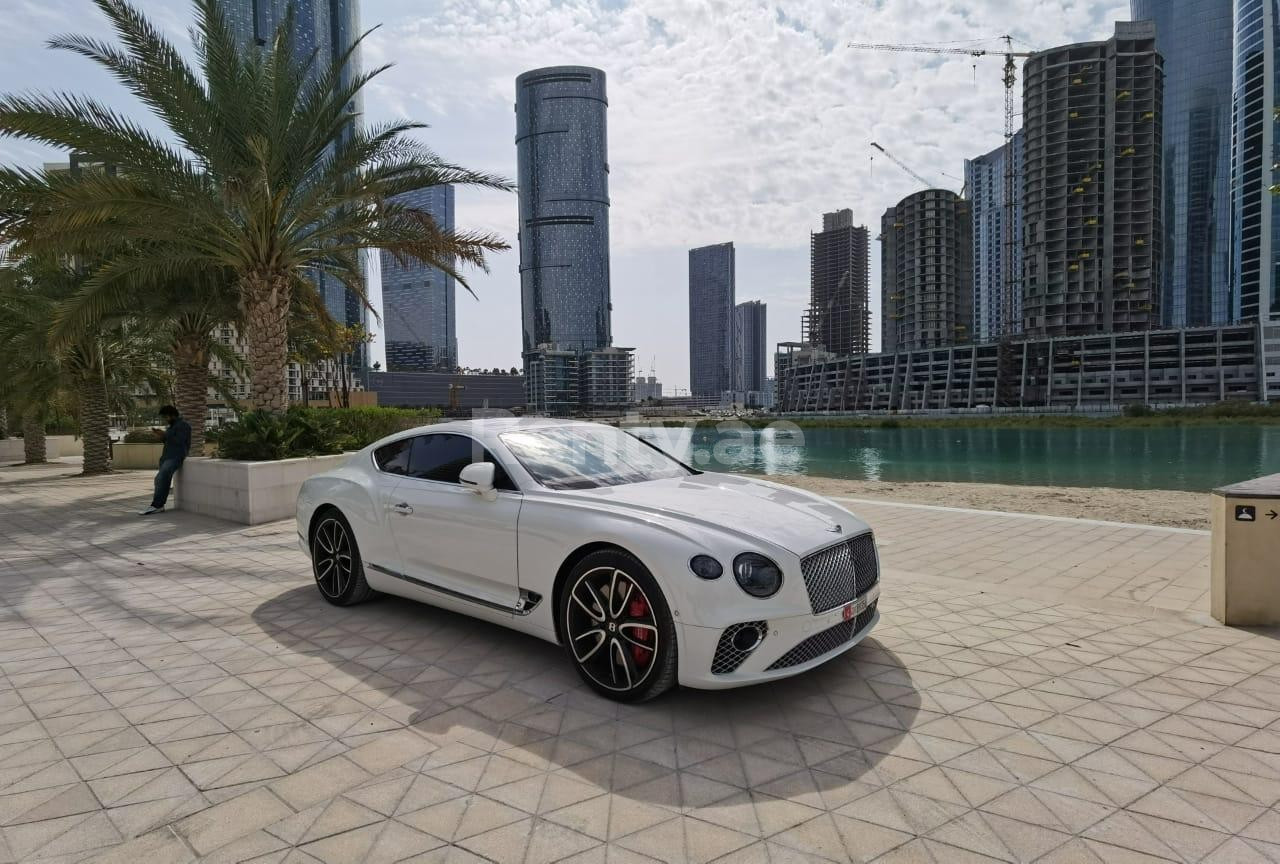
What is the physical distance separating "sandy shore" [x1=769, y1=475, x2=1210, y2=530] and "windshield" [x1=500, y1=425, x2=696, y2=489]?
830 centimetres

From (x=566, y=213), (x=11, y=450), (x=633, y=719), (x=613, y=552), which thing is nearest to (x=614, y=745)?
(x=633, y=719)

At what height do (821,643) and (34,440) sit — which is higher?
(34,440)

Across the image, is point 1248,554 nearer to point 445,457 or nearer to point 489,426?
point 489,426

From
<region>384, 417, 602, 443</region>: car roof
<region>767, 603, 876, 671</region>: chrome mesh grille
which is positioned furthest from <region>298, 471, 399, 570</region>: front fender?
<region>767, 603, 876, 671</region>: chrome mesh grille

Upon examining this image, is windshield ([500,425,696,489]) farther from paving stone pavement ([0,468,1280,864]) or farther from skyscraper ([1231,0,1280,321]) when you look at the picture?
skyscraper ([1231,0,1280,321])

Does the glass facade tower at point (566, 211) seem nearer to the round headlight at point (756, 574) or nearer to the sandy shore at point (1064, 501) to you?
the sandy shore at point (1064, 501)

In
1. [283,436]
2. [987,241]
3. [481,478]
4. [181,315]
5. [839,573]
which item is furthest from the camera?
[987,241]

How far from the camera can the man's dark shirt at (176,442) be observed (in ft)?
35.4

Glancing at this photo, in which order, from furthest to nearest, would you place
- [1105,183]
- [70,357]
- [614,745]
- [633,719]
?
[1105,183]
[70,357]
[633,719]
[614,745]

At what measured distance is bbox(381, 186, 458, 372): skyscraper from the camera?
89125 millimetres

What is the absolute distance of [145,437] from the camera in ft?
72.3

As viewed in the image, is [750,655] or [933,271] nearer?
[750,655]

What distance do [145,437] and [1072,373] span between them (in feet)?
418

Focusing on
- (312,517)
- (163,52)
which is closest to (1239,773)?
(312,517)
